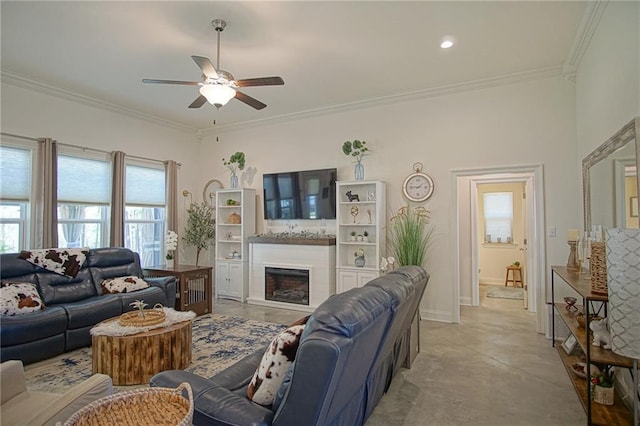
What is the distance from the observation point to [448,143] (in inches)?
195

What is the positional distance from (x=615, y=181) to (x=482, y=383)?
1.99 metres

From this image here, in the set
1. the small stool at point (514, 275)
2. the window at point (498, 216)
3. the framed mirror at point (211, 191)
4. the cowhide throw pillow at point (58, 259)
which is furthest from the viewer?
the window at point (498, 216)

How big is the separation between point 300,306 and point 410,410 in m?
3.14

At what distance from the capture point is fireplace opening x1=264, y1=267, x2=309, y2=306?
564 cm

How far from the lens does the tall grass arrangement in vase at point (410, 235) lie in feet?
15.8

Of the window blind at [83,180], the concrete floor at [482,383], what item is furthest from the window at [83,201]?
the concrete floor at [482,383]

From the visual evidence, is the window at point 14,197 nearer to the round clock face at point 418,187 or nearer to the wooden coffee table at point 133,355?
the wooden coffee table at point 133,355

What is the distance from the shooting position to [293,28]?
3395mm

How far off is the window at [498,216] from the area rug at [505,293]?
1.06 m

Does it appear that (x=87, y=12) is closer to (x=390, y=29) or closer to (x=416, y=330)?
(x=390, y=29)

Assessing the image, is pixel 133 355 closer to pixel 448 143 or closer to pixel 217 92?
pixel 217 92

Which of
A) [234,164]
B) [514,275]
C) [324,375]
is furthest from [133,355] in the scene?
[514,275]

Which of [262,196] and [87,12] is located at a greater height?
[87,12]

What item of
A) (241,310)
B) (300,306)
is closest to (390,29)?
(300,306)
